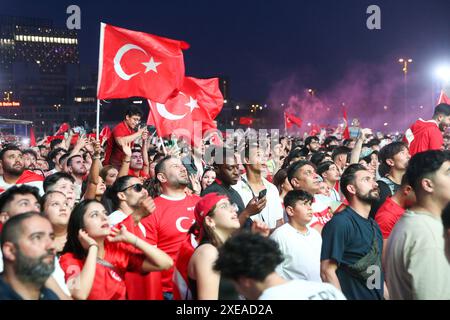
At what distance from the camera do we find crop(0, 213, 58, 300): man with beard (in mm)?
3521

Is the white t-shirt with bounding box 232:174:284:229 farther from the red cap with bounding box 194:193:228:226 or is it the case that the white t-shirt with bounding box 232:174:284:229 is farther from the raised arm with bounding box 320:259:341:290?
the red cap with bounding box 194:193:228:226

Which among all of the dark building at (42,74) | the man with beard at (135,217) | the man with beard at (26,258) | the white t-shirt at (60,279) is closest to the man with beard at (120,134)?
the man with beard at (135,217)

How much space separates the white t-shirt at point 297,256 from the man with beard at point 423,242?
1.53 meters

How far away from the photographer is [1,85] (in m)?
134

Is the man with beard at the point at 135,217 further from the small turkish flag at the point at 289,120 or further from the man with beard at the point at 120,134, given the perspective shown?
the small turkish flag at the point at 289,120

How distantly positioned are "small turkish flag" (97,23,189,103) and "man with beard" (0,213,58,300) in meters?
5.08

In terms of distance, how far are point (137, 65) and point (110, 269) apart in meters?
5.09

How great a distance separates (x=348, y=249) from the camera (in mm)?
5070

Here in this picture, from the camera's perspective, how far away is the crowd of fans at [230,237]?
3.54 meters

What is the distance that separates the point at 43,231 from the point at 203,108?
7.98 meters

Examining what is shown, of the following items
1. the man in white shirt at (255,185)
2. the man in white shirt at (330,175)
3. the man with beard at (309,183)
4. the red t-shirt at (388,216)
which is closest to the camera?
the red t-shirt at (388,216)

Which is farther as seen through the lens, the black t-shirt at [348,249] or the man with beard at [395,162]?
the man with beard at [395,162]

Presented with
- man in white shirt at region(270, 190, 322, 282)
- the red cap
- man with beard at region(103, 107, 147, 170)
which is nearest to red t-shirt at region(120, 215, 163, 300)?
the red cap

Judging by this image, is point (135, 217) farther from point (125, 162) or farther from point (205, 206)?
point (125, 162)
